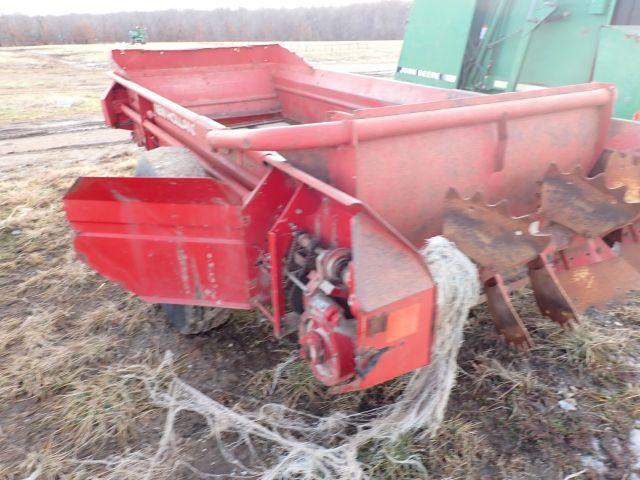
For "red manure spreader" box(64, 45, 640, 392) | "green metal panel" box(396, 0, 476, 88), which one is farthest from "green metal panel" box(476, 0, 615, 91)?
"red manure spreader" box(64, 45, 640, 392)

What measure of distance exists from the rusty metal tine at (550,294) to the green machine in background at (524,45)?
1950 millimetres

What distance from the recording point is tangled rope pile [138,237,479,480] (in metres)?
1.88

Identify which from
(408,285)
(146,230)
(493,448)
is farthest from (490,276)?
(146,230)

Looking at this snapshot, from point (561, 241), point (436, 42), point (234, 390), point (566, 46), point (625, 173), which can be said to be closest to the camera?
point (561, 241)

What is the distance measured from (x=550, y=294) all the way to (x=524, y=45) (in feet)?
9.13

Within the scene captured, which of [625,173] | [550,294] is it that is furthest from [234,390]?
[625,173]

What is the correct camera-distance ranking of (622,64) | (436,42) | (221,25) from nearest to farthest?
(622,64), (436,42), (221,25)

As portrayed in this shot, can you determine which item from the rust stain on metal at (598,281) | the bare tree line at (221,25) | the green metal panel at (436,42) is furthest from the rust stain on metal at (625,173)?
the bare tree line at (221,25)

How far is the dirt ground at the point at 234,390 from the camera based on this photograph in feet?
6.68

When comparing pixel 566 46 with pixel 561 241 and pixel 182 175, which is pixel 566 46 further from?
pixel 182 175

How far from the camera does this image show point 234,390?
2459 millimetres

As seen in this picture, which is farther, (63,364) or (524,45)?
(524,45)

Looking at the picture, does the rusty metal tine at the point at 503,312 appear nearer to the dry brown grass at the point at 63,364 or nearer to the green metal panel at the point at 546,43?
the dry brown grass at the point at 63,364

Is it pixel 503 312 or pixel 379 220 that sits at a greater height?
pixel 379 220
